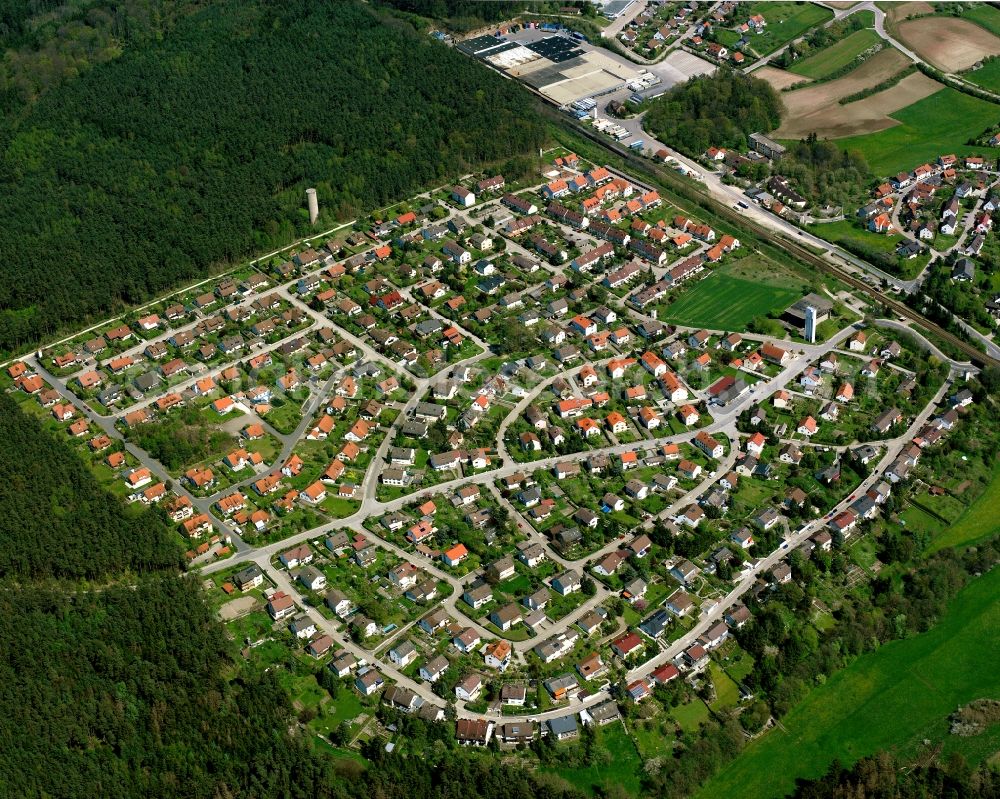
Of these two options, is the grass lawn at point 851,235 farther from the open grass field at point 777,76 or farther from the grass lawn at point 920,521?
the grass lawn at point 920,521

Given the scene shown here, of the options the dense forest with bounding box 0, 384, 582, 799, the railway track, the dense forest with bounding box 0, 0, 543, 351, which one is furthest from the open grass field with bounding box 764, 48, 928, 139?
the dense forest with bounding box 0, 384, 582, 799

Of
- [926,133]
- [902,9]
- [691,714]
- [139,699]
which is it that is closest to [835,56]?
Result: [902,9]

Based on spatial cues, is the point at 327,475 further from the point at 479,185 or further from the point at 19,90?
the point at 19,90

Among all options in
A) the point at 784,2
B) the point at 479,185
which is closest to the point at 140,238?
the point at 479,185

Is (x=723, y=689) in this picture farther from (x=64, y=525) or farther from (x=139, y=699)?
(x=64, y=525)

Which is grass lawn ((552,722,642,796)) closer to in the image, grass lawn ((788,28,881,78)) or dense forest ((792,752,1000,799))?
dense forest ((792,752,1000,799))
